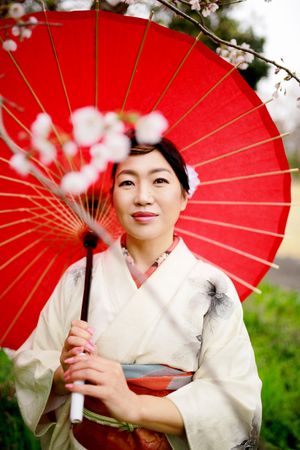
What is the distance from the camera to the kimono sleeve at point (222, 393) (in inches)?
62.6

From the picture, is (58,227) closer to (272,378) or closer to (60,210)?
(60,210)

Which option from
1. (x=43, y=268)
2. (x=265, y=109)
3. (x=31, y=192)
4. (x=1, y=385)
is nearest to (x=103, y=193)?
(x=31, y=192)

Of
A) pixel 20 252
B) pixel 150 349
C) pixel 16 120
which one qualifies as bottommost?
pixel 150 349

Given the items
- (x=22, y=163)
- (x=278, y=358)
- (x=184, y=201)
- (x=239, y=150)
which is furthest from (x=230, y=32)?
(x=22, y=163)

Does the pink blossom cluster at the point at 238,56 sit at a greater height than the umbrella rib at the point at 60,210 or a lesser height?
greater

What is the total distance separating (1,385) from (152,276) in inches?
74.6

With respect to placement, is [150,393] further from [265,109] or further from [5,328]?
[265,109]

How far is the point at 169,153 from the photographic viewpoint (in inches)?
68.9

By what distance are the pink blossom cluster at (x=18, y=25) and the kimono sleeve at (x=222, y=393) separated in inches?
39.3

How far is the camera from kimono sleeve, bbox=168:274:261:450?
159 cm

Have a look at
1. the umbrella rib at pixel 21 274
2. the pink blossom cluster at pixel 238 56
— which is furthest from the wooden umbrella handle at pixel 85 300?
the pink blossom cluster at pixel 238 56

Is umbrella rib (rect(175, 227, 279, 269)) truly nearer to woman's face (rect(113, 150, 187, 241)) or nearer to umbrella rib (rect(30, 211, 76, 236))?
woman's face (rect(113, 150, 187, 241))

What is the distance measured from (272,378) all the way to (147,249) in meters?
1.95

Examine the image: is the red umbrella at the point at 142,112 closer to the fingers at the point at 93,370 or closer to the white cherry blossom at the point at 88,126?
the fingers at the point at 93,370
